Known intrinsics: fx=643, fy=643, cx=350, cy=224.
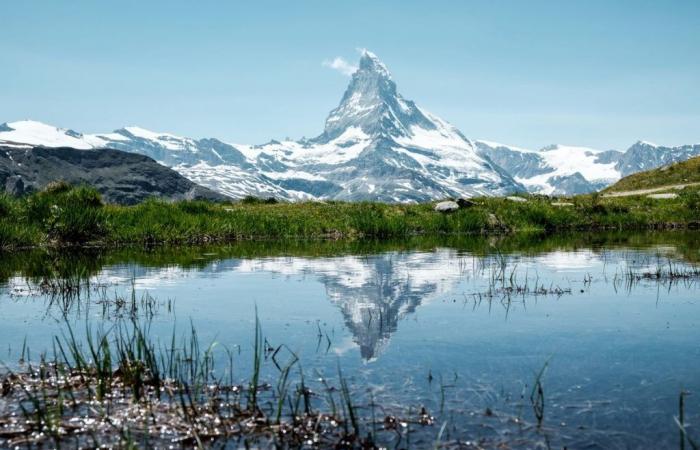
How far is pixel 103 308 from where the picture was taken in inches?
518

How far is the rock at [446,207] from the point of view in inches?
1694

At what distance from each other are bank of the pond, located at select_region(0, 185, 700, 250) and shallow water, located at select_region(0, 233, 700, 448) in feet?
19.6

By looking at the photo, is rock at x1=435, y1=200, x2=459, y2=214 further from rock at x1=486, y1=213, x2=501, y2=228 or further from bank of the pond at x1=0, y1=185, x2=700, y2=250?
rock at x1=486, y1=213, x2=501, y2=228

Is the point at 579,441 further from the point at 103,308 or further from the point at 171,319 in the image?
the point at 103,308

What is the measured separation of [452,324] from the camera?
11930mm

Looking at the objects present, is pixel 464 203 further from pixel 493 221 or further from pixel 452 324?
pixel 452 324

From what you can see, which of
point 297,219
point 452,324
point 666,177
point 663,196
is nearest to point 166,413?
point 452,324

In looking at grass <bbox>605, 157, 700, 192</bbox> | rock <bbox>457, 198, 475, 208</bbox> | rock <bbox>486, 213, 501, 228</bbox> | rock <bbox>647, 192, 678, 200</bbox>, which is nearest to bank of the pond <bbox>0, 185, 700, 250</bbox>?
rock <bbox>486, 213, 501, 228</bbox>

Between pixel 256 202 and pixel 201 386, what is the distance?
44843 mm

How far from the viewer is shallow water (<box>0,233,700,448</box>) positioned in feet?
23.9

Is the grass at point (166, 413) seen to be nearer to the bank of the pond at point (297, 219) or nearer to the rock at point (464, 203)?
the bank of the pond at point (297, 219)

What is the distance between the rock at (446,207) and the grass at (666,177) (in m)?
29.9

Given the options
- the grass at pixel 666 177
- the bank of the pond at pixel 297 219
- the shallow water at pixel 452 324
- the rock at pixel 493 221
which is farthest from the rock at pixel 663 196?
the shallow water at pixel 452 324

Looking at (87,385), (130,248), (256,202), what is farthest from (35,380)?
(256,202)
